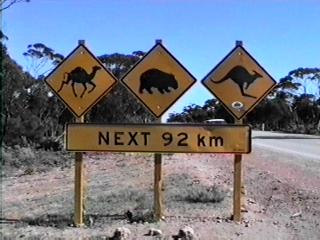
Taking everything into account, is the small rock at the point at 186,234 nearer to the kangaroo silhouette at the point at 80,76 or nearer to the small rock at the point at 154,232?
the small rock at the point at 154,232

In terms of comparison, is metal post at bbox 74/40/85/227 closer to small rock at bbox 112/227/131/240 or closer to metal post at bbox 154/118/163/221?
metal post at bbox 154/118/163/221

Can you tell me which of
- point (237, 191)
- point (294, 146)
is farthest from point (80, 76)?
point (294, 146)

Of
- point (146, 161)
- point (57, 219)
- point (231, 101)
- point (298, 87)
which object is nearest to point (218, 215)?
point (231, 101)

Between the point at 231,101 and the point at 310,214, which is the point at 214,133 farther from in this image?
the point at 310,214

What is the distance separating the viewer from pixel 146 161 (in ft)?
64.4

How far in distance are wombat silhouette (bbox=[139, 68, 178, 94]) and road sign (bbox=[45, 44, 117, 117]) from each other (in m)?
0.41

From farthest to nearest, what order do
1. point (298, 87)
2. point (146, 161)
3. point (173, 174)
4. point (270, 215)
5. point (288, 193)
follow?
point (298, 87)
point (146, 161)
point (173, 174)
point (288, 193)
point (270, 215)

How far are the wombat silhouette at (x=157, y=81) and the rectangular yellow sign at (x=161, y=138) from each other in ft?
1.70

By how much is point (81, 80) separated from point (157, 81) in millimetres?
1032

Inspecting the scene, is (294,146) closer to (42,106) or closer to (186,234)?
(42,106)

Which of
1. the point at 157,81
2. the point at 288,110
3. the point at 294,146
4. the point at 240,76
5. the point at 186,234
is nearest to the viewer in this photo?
the point at 186,234

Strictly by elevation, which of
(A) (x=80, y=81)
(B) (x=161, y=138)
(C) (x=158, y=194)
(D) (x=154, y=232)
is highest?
(A) (x=80, y=81)

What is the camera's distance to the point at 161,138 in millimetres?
9312

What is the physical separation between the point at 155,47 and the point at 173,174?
615 cm
